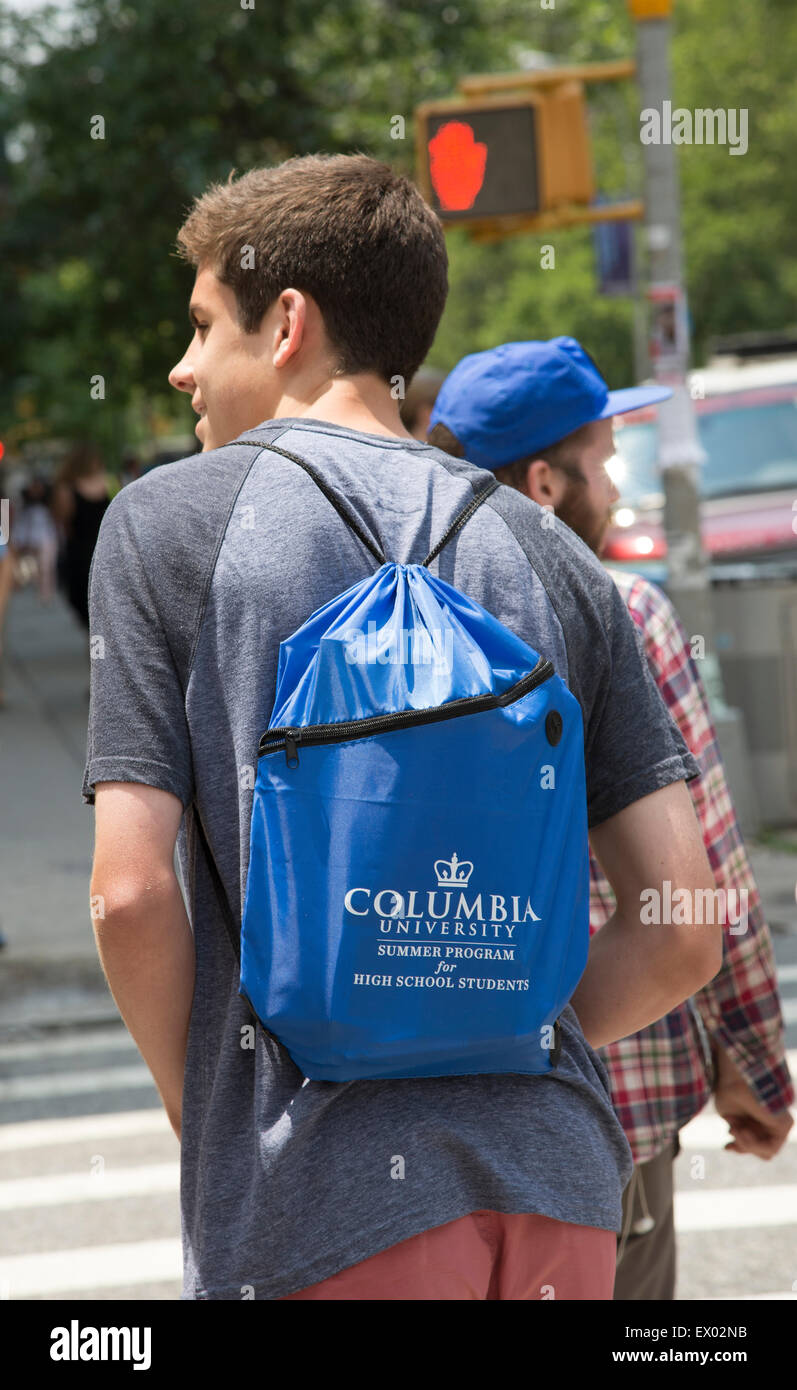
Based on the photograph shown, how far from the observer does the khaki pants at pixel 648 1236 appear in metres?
2.63

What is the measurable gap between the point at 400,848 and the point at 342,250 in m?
0.64

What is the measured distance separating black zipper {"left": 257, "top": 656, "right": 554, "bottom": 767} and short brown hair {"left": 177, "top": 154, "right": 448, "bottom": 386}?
455mm

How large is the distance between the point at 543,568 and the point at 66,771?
33.9 ft

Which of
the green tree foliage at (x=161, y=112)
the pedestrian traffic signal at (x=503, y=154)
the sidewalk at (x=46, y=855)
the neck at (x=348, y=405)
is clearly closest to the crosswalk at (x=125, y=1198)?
the sidewalk at (x=46, y=855)

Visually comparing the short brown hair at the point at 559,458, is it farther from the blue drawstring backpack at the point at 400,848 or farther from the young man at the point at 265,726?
the blue drawstring backpack at the point at 400,848

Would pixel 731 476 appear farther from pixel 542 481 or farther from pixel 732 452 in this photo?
pixel 542 481

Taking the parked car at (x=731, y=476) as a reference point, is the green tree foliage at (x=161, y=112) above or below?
above

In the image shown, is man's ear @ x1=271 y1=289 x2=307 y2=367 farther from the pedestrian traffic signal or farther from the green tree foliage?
the green tree foliage

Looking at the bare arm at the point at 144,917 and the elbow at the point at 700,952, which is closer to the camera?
the bare arm at the point at 144,917

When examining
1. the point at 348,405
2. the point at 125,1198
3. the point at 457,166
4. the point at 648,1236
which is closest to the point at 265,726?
the point at 348,405

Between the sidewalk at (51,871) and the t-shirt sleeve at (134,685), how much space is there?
17.2 feet

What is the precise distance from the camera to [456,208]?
9.28 metres

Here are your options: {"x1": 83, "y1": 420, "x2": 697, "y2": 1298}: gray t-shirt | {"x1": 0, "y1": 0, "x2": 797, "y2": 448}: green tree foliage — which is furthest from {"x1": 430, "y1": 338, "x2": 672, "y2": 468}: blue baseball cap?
{"x1": 0, "y1": 0, "x2": 797, "y2": 448}: green tree foliage

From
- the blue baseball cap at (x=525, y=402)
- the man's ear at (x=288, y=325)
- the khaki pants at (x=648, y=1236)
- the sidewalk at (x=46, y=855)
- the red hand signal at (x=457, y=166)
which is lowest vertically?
the sidewalk at (x=46, y=855)
